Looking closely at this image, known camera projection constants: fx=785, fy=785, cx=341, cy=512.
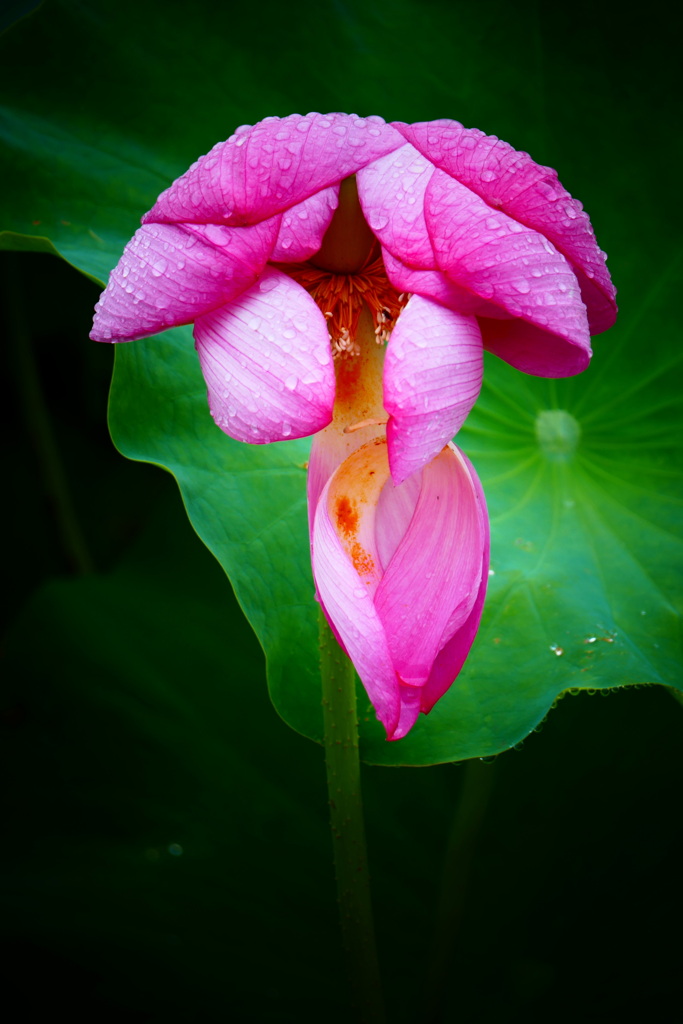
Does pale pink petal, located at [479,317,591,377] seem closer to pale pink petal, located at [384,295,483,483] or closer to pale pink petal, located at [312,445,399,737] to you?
pale pink petal, located at [384,295,483,483]

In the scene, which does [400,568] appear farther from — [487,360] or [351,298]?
[487,360]

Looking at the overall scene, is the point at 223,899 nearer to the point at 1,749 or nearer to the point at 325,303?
the point at 1,749

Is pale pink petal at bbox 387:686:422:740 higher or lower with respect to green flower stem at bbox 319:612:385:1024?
higher

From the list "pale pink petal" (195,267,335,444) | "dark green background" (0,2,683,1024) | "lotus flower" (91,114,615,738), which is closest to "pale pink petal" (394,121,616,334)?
"lotus flower" (91,114,615,738)

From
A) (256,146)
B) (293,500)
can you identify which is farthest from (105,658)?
(256,146)

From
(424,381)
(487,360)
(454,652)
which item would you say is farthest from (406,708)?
(487,360)

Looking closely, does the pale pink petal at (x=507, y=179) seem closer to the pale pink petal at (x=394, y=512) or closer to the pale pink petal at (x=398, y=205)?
the pale pink petal at (x=398, y=205)
